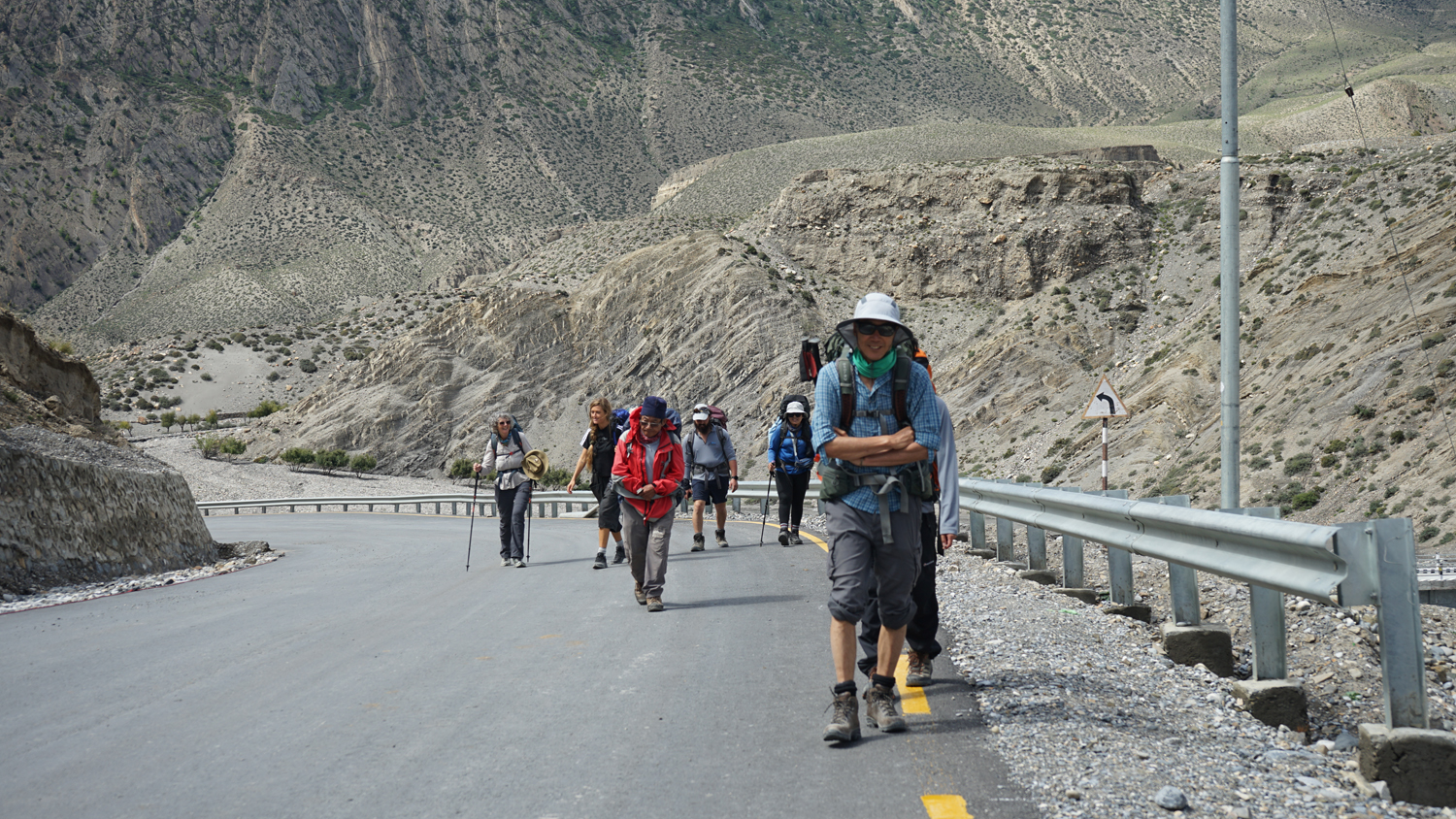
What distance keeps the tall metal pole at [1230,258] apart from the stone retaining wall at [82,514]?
1241cm

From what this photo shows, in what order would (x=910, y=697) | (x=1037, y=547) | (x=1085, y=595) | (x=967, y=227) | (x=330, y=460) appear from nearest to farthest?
(x=910, y=697) → (x=1085, y=595) → (x=1037, y=547) → (x=330, y=460) → (x=967, y=227)

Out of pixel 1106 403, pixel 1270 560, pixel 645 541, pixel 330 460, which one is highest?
pixel 1106 403

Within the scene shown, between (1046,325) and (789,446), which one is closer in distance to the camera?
(789,446)

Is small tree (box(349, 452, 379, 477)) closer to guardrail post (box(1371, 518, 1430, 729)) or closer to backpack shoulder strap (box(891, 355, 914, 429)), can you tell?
backpack shoulder strap (box(891, 355, 914, 429))

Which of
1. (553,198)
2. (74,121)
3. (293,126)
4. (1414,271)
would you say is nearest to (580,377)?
(1414,271)

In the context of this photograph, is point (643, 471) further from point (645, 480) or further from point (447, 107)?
point (447, 107)

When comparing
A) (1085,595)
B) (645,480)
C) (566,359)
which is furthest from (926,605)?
(566,359)

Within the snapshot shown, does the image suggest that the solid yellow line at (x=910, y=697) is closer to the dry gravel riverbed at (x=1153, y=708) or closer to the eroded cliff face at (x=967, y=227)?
the dry gravel riverbed at (x=1153, y=708)

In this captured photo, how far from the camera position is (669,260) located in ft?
197

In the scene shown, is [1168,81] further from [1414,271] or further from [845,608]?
[845,608]

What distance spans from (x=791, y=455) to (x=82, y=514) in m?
8.84

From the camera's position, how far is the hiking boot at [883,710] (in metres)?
5.43

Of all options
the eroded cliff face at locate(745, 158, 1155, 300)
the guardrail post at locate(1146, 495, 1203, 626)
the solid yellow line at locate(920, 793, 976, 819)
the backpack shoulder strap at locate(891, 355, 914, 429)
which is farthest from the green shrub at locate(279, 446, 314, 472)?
the solid yellow line at locate(920, 793, 976, 819)

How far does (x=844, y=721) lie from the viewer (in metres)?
5.22
